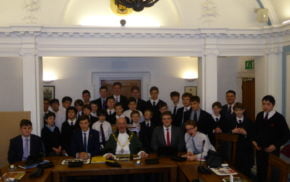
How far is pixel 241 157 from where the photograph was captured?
231 inches

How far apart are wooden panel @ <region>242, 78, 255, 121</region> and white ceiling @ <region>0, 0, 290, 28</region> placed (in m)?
2.61

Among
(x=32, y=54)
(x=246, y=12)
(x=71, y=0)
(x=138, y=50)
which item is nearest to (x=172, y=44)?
(x=138, y=50)

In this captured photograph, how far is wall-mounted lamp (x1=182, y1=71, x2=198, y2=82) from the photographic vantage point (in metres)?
9.13

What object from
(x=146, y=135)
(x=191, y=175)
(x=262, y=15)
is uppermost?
(x=262, y=15)

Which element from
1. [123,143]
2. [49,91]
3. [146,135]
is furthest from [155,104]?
[49,91]

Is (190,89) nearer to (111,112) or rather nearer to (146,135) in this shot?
(111,112)

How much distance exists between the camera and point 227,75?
9648mm

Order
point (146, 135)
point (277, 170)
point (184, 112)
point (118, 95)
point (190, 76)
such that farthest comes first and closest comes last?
point (190, 76), point (118, 95), point (184, 112), point (146, 135), point (277, 170)

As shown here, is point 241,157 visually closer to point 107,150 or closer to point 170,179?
point 170,179

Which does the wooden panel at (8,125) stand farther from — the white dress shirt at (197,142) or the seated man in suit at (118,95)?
the white dress shirt at (197,142)

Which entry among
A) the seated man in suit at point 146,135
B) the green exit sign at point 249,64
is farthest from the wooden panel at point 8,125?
the green exit sign at point 249,64

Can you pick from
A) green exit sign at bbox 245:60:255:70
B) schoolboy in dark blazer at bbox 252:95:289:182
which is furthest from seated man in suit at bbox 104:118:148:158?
green exit sign at bbox 245:60:255:70

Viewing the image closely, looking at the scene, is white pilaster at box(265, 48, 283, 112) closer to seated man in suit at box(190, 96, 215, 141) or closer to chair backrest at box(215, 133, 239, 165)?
seated man in suit at box(190, 96, 215, 141)

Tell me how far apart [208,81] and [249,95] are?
3.11m
